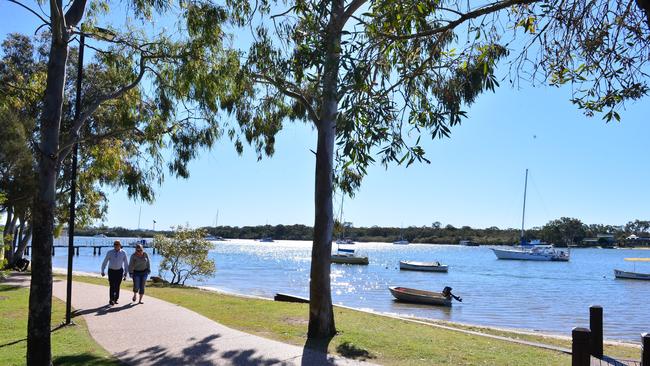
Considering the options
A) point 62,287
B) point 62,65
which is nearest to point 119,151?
point 62,65

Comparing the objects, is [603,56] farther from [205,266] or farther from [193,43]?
[205,266]

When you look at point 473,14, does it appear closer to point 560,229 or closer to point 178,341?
point 178,341

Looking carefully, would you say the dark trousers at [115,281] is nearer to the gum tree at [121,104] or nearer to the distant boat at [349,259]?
the gum tree at [121,104]

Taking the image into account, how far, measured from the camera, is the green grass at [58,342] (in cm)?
857

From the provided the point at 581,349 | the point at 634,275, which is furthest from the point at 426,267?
the point at 581,349

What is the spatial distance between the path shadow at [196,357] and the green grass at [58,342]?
16.3 inches

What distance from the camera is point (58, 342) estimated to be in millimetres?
9930

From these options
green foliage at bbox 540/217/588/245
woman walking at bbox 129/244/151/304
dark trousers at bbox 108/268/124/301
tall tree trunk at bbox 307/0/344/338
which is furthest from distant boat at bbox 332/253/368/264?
green foliage at bbox 540/217/588/245

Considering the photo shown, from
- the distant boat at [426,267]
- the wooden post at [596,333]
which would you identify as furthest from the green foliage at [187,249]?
the distant boat at [426,267]

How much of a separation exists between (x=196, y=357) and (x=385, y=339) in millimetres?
3837

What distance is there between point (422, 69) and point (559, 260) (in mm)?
94470

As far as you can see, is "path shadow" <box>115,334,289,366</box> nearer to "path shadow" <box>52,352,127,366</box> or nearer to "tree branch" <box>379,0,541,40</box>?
"path shadow" <box>52,352,127,366</box>

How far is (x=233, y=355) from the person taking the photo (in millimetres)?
9094

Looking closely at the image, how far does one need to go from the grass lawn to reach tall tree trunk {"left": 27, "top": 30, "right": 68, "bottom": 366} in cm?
431
